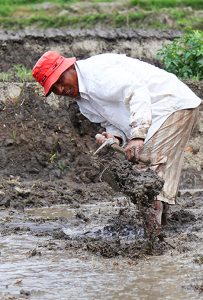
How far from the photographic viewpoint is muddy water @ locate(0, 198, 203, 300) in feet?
18.5

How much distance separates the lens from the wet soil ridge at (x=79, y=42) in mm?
17312

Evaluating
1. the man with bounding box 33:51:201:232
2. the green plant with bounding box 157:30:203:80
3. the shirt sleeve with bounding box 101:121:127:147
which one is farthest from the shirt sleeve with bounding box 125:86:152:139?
the green plant with bounding box 157:30:203:80

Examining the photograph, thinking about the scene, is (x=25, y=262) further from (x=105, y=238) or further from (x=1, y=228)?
(x=1, y=228)

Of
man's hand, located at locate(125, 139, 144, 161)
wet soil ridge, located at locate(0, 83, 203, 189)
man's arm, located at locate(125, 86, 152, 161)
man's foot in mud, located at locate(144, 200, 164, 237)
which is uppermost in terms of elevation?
man's arm, located at locate(125, 86, 152, 161)

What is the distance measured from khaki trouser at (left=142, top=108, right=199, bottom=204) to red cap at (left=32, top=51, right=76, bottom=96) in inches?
36.8

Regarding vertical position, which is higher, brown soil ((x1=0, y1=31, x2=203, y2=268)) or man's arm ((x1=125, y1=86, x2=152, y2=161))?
man's arm ((x1=125, y1=86, x2=152, y2=161))

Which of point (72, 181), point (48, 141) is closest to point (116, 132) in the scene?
point (72, 181)

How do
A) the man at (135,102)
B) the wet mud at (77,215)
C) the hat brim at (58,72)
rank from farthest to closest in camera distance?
the hat brim at (58,72)
the man at (135,102)
the wet mud at (77,215)

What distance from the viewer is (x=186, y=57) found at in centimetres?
1393

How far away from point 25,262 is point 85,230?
1.46 m

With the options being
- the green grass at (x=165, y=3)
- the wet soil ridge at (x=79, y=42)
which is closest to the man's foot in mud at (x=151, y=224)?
the wet soil ridge at (x=79, y=42)

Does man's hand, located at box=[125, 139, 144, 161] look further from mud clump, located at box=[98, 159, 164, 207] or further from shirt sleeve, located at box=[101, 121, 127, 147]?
shirt sleeve, located at box=[101, 121, 127, 147]

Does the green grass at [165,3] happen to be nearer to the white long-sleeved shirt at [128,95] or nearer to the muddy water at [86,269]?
the muddy water at [86,269]

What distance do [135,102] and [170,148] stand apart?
830 mm
